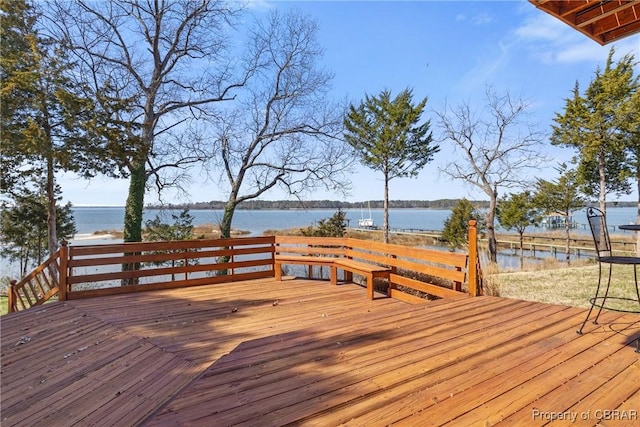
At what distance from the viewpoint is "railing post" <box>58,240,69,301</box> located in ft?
17.0

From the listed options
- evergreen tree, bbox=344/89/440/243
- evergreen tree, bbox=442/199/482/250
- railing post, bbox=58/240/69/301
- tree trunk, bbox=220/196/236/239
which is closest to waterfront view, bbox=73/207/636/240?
tree trunk, bbox=220/196/236/239

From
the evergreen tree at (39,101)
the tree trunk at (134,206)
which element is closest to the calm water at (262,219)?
the tree trunk at (134,206)

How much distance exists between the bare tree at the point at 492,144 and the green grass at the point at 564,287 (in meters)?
6.81

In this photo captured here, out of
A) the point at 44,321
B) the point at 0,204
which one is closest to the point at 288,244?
the point at 44,321

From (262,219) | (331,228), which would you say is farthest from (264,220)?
(331,228)

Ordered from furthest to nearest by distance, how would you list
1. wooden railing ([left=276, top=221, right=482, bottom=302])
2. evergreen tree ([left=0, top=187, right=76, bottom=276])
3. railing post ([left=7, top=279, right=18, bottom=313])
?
evergreen tree ([left=0, top=187, right=76, bottom=276])
railing post ([left=7, top=279, right=18, bottom=313])
wooden railing ([left=276, top=221, right=482, bottom=302])

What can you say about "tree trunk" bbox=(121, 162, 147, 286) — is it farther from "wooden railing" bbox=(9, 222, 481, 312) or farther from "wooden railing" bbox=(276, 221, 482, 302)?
"wooden railing" bbox=(276, 221, 482, 302)

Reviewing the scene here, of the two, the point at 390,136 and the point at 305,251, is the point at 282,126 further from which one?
the point at 305,251

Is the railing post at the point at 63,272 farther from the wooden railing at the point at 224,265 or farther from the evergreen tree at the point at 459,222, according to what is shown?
the evergreen tree at the point at 459,222

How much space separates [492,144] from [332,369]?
52.8ft

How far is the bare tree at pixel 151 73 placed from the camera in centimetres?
938

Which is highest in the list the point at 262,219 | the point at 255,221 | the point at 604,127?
the point at 604,127

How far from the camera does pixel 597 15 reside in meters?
3.19

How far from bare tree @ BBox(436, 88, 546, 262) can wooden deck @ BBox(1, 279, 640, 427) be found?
43.1 ft
